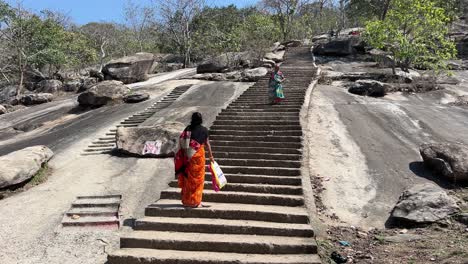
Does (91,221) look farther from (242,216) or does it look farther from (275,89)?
(275,89)

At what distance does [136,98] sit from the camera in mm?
20031

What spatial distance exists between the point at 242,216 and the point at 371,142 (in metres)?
6.13

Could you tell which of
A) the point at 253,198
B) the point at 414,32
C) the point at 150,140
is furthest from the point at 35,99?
the point at 414,32

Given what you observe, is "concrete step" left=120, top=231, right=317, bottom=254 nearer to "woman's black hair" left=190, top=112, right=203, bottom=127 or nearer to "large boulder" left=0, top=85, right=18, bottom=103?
"woman's black hair" left=190, top=112, right=203, bottom=127

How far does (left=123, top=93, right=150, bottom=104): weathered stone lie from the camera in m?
20.0

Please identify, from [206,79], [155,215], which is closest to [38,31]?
[206,79]

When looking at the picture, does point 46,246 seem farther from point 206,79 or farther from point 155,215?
point 206,79

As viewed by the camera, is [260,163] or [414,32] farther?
[414,32]

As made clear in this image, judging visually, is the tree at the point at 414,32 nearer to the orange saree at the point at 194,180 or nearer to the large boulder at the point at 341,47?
the large boulder at the point at 341,47

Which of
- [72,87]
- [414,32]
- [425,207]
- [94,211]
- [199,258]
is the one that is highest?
[414,32]

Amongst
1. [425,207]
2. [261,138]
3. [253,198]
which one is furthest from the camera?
[261,138]

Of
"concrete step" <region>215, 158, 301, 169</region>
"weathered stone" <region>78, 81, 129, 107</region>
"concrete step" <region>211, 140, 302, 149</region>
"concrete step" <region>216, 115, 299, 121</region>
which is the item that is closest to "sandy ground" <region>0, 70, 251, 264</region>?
"concrete step" <region>215, 158, 301, 169</region>

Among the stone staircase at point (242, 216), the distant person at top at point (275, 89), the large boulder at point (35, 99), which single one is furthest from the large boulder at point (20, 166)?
the large boulder at point (35, 99)

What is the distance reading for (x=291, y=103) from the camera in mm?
15227
